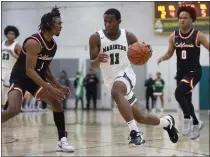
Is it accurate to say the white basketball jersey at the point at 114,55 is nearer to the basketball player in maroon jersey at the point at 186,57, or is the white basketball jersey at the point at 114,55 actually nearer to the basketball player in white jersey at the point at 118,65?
the basketball player in white jersey at the point at 118,65

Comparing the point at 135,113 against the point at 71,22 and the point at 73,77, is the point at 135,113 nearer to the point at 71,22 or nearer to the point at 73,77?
the point at 71,22

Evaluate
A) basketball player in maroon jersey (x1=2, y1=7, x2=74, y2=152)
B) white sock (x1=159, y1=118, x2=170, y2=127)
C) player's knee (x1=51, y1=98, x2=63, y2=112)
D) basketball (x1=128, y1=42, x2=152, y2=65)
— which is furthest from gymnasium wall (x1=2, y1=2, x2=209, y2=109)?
basketball (x1=128, y1=42, x2=152, y2=65)

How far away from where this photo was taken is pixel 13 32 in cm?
973

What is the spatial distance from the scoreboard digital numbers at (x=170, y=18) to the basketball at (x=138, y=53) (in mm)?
8900

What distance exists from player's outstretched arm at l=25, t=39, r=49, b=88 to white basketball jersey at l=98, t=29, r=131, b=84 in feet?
2.94

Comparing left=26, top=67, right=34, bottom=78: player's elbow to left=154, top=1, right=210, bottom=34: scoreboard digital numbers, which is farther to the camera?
left=154, top=1, right=210, bottom=34: scoreboard digital numbers

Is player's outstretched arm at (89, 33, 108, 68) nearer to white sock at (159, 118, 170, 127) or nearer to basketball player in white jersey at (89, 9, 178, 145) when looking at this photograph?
basketball player in white jersey at (89, 9, 178, 145)

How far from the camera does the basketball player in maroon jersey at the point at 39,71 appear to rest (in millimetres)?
5781

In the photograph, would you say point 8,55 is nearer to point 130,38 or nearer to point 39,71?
point 39,71

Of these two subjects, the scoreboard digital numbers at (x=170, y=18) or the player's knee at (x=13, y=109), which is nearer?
the player's knee at (x=13, y=109)

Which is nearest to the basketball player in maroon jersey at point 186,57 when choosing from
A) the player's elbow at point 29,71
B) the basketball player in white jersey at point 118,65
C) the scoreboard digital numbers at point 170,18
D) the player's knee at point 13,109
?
the basketball player in white jersey at point 118,65

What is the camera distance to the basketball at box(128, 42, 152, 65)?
18.7 feet

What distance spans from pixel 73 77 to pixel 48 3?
49.5 feet

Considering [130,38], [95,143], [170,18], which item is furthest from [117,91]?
[170,18]
